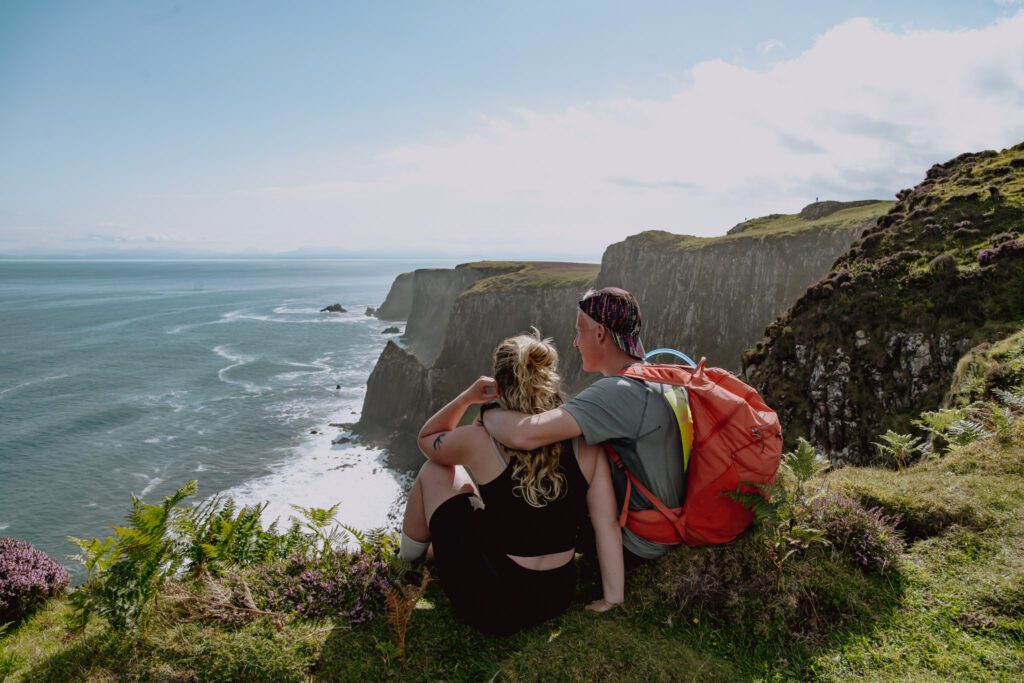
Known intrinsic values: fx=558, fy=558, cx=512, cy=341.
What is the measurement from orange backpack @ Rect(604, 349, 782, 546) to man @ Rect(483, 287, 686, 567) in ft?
0.26

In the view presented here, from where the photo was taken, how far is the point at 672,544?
5.01m

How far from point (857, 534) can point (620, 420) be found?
2.79m

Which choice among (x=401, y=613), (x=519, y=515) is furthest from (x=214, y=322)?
(x=519, y=515)

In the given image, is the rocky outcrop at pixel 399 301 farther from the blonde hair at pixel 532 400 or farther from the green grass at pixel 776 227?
the blonde hair at pixel 532 400

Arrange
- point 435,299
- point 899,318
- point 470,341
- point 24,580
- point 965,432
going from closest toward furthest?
point 24,580
point 965,432
point 899,318
point 470,341
point 435,299

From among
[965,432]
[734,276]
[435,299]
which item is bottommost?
[435,299]

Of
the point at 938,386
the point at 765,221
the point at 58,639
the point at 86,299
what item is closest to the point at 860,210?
the point at 765,221

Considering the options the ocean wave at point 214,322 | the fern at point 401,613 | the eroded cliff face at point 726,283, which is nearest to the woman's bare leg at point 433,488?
the fern at point 401,613

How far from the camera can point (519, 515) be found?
14.5 ft

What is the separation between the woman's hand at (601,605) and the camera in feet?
15.6

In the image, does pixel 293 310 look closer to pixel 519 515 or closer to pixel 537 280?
pixel 537 280

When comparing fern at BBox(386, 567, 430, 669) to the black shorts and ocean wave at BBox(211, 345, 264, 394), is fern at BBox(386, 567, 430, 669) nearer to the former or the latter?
the black shorts

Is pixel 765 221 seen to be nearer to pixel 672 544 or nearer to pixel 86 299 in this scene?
pixel 672 544

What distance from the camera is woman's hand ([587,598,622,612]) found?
15.6 feet
